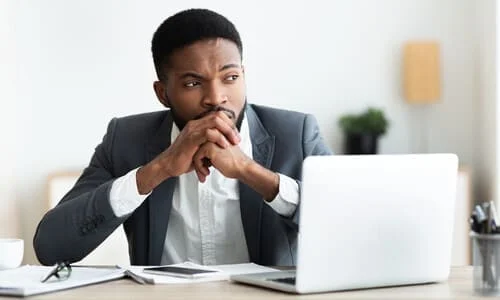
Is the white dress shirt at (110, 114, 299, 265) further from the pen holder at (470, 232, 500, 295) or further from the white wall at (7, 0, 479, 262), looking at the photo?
the white wall at (7, 0, 479, 262)

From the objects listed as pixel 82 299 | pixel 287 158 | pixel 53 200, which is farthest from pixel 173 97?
pixel 53 200

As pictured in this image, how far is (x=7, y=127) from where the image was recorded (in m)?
4.56

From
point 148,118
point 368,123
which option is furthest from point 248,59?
point 148,118

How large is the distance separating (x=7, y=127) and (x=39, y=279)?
8.55 feet

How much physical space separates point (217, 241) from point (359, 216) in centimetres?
79

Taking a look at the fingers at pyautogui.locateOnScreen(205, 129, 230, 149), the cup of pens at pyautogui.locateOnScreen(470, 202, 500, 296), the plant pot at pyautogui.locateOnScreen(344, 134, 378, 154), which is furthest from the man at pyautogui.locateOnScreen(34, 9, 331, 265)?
the plant pot at pyautogui.locateOnScreen(344, 134, 378, 154)

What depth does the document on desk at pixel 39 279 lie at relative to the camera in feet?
6.32

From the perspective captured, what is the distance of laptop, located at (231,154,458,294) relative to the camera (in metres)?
1.84

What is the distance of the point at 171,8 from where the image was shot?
4648 mm

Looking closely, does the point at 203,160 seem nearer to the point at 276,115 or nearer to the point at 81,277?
the point at 276,115

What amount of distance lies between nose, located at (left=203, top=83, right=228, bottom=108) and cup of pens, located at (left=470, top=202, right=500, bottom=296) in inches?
32.7

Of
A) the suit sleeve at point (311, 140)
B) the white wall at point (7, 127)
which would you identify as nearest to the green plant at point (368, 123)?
the white wall at point (7, 127)

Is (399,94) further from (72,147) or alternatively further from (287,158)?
(287,158)

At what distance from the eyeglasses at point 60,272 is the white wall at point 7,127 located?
2.43 m
